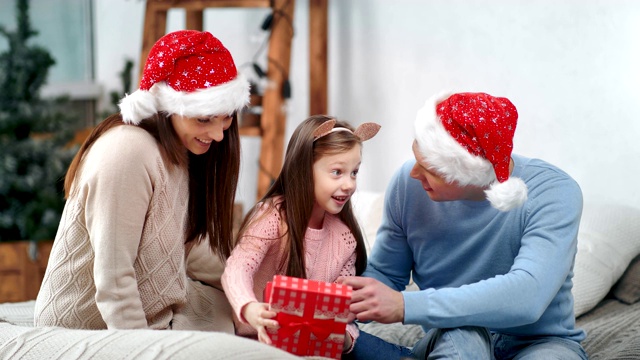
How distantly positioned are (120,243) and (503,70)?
5.23 feet

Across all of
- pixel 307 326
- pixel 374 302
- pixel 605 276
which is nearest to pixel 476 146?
pixel 374 302

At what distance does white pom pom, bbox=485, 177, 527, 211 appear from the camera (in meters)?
1.57

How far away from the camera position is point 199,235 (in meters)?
1.85

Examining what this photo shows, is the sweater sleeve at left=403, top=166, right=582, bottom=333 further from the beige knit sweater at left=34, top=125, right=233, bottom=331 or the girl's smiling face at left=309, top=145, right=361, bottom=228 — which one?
the beige knit sweater at left=34, top=125, right=233, bottom=331

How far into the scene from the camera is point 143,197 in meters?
1.60

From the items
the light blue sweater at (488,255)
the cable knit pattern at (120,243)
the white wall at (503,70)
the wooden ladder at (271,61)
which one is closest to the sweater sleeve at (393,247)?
the light blue sweater at (488,255)

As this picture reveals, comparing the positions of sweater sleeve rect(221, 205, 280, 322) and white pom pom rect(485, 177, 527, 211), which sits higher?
white pom pom rect(485, 177, 527, 211)

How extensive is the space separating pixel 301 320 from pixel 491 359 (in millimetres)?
392

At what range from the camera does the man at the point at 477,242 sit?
152 centimetres

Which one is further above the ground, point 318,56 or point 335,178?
point 318,56

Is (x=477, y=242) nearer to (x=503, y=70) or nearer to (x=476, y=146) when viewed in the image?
(x=476, y=146)

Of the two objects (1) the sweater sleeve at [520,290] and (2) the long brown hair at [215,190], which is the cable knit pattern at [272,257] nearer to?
(2) the long brown hair at [215,190]

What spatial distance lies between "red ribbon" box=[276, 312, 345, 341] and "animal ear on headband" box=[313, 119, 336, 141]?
0.42 metres

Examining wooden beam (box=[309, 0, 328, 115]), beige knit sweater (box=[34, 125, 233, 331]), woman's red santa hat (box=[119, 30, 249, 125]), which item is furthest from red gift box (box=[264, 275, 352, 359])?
wooden beam (box=[309, 0, 328, 115])
